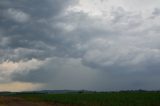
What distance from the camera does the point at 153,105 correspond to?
130 feet

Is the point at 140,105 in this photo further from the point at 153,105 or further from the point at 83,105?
the point at 83,105

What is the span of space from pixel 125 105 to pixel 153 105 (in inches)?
127

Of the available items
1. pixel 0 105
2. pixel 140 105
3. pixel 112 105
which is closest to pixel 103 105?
pixel 112 105

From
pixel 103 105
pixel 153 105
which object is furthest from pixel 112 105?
pixel 153 105

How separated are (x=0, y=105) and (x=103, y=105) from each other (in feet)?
39.1

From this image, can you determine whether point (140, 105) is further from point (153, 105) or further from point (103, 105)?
point (103, 105)

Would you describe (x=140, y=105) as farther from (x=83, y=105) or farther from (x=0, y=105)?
(x=0, y=105)

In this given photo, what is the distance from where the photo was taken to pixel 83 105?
43.7 metres

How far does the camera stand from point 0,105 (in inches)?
1592

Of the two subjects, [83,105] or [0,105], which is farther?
[83,105]

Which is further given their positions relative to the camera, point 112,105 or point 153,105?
point 112,105

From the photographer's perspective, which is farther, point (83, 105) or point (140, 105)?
point (83, 105)

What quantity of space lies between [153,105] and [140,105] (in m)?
1.42

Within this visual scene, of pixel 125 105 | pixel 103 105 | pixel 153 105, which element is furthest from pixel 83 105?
pixel 153 105
